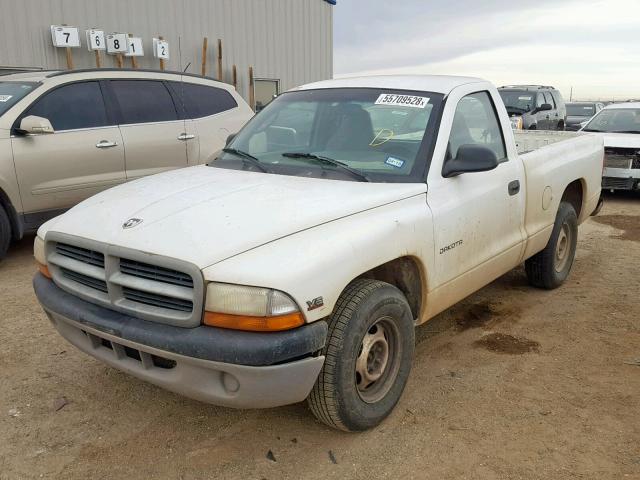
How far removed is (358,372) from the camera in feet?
9.70

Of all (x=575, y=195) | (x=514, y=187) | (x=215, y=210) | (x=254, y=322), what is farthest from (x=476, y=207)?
(x=575, y=195)

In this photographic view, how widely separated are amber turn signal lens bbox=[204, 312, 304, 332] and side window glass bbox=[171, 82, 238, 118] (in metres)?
5.31

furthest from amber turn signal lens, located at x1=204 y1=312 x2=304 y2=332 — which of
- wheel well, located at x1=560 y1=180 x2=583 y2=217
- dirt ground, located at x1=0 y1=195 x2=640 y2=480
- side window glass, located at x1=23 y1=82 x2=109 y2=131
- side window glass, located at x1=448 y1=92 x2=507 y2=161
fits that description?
side window glass, located at x1=23 y1=82 x2=109 y2=131

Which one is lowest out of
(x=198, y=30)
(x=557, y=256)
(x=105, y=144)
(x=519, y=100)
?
(x=557, y=256)

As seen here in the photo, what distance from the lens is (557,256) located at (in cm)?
541

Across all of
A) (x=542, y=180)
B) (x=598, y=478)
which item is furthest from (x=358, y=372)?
(x=542, y=180)

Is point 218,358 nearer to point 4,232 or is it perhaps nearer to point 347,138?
point 347,138

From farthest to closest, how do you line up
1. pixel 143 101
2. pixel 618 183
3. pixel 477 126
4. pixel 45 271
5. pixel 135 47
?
pixel 135 47
pixel 618 183
pixel 143 101
pixel 477 126
pixel 45 271

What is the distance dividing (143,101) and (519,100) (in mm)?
11527

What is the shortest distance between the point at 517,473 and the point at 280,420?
1.25 metres

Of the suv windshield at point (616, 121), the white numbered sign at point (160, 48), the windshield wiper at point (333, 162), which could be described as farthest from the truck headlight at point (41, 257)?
the suv windshield at point (616, 121)

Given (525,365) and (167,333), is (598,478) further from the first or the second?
(167,333)

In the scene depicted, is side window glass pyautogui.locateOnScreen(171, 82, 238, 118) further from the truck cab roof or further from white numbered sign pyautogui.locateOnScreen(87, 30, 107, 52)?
white numbered sign pyautogui.locateOnScreen(87, 30, 107, 52)

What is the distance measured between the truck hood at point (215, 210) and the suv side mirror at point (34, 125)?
2660 millimetres
